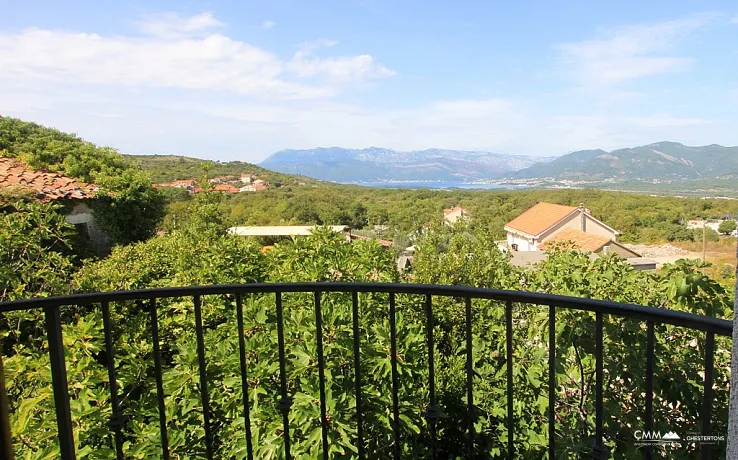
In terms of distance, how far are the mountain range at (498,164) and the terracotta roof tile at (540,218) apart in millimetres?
9573

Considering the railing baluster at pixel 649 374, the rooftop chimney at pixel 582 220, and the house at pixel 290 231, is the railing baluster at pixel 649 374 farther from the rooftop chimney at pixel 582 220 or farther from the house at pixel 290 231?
the rooftop chimney at pixel 582 220

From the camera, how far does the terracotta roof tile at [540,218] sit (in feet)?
99.3

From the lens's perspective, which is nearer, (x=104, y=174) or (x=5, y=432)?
(x=5, y=432)

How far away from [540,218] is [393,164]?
4076 inches

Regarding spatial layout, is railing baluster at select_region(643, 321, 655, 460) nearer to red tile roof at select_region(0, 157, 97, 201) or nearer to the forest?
the forest

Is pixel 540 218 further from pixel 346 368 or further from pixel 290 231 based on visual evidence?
pixel 346 368

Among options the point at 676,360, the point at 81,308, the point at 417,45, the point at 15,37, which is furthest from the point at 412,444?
the point at 417,45

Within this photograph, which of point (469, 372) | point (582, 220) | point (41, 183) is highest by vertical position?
point (41, 183)

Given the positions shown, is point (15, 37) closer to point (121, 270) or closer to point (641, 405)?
point (121, 270)

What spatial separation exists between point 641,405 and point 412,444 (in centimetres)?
169

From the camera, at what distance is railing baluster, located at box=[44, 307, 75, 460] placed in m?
1.43

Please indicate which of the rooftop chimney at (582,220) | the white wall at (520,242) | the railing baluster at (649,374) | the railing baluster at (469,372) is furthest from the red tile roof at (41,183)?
the rooftop chimney at (582,220)

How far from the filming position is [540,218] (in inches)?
1273

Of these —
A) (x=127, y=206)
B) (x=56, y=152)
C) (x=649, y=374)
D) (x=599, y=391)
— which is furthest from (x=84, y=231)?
(x=649, y=374)
